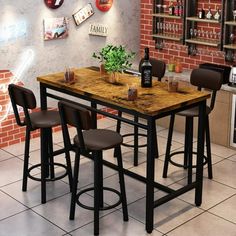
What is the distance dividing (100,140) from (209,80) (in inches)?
59.3

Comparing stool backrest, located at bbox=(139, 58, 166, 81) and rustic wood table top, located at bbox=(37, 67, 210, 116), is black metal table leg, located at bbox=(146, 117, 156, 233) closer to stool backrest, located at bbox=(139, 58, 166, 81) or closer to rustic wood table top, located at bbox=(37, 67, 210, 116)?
rustic wood table top, located at bbox=(37, 67, 210, 116)

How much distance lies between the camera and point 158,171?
506 cm

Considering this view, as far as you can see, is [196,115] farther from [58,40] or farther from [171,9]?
[171,9]

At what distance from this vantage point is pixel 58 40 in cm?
607

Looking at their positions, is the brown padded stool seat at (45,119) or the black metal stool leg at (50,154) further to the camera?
the black metal stool leg at (50,154)

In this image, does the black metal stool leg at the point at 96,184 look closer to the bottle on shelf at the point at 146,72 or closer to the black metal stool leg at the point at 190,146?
the bottle on shelf at the point at 146,72

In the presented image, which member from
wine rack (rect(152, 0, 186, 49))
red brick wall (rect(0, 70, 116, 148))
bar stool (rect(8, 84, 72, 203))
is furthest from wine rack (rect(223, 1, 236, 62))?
red brick wall (rect(0, 70, 116, 148))

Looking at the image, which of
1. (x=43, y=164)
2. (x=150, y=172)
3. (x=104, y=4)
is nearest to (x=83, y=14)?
(x=104, y=4)

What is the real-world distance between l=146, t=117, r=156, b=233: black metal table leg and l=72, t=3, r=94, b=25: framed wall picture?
284 centimetres

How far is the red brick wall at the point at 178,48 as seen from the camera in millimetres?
6188

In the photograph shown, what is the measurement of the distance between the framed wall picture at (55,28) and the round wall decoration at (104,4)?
1.80ft

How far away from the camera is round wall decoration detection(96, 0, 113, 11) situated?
6.38 metres

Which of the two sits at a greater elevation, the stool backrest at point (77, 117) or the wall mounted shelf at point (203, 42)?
the wall mounted shelf at point (203, 42)

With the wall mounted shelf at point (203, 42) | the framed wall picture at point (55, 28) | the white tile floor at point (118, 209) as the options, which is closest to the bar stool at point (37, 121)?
the white tile floor at point (118, 209)
